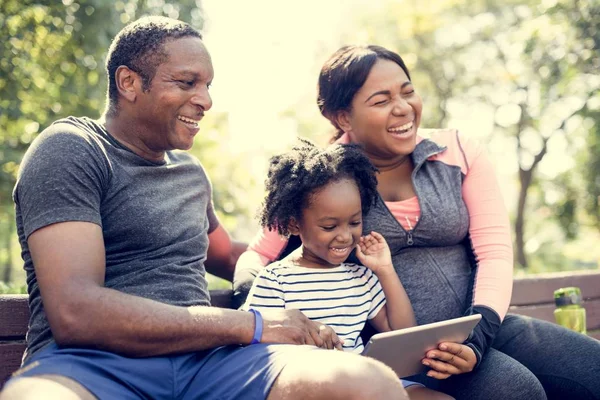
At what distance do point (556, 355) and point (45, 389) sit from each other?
2180mm

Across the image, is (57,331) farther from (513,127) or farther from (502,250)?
(513,127)

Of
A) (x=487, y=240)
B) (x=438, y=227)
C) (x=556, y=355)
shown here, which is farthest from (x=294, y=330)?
(x=556, y=355)

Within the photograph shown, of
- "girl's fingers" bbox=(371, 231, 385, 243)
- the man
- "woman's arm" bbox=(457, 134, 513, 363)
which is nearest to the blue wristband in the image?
the man

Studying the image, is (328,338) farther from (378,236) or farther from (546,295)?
(546,295)

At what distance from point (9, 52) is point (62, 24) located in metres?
0.60

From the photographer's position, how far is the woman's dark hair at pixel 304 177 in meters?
3.16

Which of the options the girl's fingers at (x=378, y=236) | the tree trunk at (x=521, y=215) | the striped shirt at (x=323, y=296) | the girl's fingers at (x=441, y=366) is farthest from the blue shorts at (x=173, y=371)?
the tree trunk at (x=521, y=215)

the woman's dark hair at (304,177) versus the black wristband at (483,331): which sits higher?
the woman's dark hair at (304,177)

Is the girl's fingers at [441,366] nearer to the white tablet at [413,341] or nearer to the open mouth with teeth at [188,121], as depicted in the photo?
the white tablet at [413,341]

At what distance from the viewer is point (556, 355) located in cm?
323

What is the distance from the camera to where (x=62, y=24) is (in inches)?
279

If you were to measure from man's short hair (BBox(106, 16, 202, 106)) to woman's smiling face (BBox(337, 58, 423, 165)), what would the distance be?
2.85 feet

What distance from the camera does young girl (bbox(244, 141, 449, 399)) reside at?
305 cm

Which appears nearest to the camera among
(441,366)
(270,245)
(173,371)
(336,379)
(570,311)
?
(336,379)
